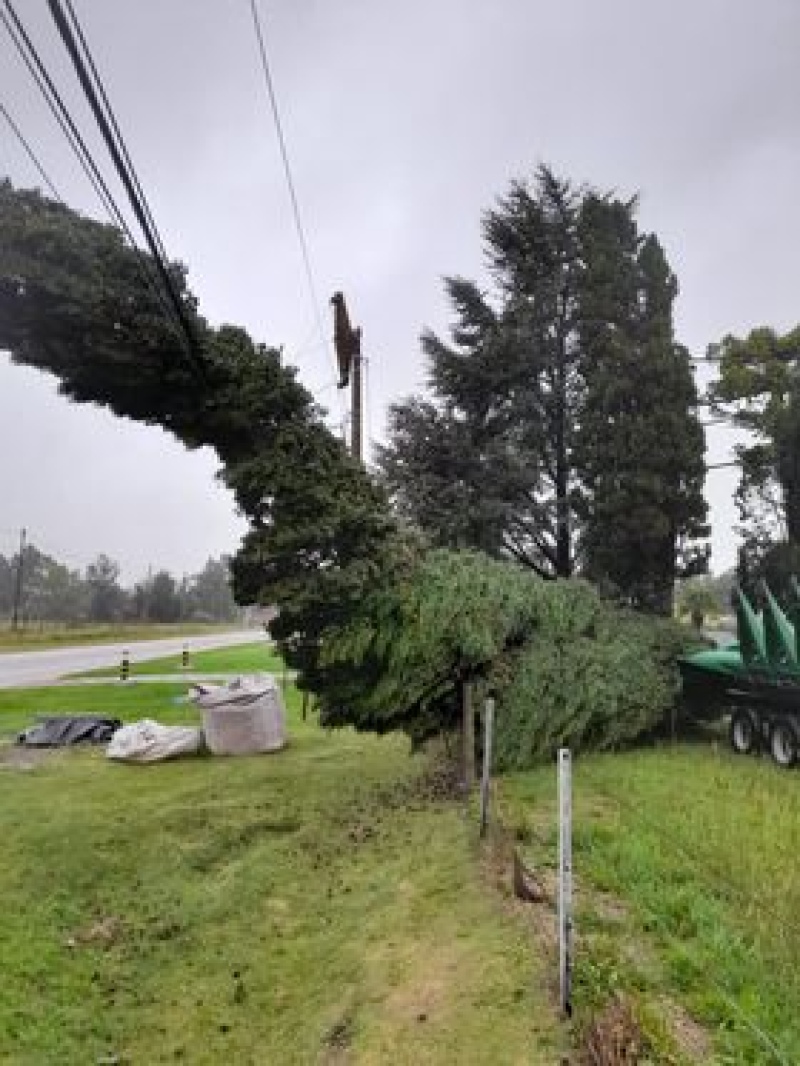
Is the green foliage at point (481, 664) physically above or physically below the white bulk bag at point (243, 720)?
above

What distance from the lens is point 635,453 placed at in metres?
20.8

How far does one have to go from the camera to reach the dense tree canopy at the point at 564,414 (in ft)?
68.9

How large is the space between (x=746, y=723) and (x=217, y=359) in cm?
799

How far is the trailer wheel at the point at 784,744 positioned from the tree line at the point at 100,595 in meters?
65.9

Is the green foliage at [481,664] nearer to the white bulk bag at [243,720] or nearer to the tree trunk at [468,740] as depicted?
the tree trunk at [468,740]

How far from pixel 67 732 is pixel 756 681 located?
10762 millimetres

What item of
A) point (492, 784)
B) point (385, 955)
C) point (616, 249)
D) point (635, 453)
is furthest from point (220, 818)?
point (616, 249)

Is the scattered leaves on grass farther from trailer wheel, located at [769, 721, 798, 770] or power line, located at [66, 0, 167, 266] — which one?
trailer wheel, located at [769, 721, 798, 770]

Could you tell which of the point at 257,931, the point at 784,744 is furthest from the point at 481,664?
the point at 257,931

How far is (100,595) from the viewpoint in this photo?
96.1 meters

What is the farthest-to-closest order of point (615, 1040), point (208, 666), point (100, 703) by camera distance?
1. point (208, 666)
2. point (100, 703)
3. point (615, 1040)

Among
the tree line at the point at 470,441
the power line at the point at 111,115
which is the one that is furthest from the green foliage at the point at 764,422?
the power line at the point at 111,115

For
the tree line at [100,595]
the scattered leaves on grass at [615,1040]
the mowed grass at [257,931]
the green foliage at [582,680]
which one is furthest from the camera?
the tree line at [100,595]

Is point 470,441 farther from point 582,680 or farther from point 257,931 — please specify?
point 257,931
